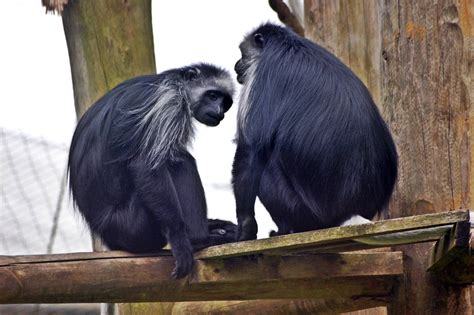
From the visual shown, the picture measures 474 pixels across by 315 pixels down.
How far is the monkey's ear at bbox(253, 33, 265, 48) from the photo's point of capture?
15.1 ft

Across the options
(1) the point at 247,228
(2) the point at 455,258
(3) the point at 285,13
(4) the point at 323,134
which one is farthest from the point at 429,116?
(3) the point at 285,13

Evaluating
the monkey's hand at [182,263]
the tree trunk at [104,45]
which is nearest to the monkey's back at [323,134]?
the monkey's hand at [182,263]

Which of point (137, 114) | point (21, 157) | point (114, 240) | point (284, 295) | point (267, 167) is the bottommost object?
point (284, 295)

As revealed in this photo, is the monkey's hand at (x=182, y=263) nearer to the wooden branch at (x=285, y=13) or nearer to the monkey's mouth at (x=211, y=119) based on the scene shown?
the monkey's mouth at (x=211, y=119)

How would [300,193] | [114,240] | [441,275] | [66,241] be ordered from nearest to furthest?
[441,275]
[300,193]
[114,240]
[66,241]

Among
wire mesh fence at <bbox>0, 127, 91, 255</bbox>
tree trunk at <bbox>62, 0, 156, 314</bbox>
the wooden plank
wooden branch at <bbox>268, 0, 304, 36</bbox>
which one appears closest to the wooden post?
the wooden plank

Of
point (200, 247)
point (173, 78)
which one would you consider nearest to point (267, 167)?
point (200, 247)

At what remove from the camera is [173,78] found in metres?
4.70

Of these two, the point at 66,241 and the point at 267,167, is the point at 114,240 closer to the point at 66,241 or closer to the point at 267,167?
the point at 267,167

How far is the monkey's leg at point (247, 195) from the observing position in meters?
4.19

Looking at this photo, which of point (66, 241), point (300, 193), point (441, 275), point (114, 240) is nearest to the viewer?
point (441, 275)

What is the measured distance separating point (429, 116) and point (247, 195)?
91 cm

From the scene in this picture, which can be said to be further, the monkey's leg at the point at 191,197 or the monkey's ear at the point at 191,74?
the monkey's ear at the point at 191,74

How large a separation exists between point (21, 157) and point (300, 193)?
448 cm
